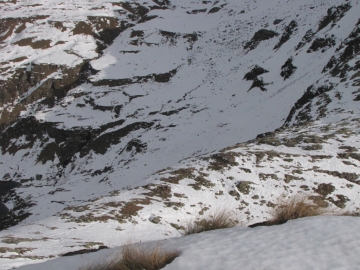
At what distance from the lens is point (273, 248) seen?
154 inches

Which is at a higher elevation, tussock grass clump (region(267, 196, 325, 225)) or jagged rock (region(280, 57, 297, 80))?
jagged rock (region(280, 57, 297, 80))

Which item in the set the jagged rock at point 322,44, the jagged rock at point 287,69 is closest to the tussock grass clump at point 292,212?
the jagged rock at point 287,69

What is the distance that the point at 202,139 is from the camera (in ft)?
112

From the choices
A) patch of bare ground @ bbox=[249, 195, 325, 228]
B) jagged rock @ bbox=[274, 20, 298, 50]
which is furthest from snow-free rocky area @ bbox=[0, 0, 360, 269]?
patch of bare ground @ bbox=[249, 195, 325, 228]

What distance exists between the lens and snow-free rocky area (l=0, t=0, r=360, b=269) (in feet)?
33.1

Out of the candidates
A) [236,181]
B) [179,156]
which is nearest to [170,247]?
[236,181]

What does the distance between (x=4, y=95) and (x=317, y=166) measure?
5120 cm

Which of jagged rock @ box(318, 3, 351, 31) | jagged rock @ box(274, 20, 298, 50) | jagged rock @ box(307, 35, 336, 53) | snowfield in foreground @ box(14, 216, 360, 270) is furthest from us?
jagged rock @ box(274, 20, 298, 50)

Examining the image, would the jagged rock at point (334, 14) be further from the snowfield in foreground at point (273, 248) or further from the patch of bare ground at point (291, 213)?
the snowfield in foreground at point (273, 248)

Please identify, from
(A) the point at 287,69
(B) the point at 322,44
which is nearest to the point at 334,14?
(B) the point at 322,44

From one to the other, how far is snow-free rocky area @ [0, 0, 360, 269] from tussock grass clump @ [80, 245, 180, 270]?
0.17 meters

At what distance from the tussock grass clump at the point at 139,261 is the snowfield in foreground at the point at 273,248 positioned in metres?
0.13

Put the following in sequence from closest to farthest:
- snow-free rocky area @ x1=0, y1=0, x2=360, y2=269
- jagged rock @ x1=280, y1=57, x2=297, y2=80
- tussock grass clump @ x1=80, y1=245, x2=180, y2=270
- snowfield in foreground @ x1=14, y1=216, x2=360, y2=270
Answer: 1. snowfield in foreground @ x1=14, y1=216, x2=360, y2=270
2. tussock grass clump @ x1=80, y1=245, x2=180, y2=270
3. snow-free rocky area @ x1=0, y1=0, x2=360, y2=269
4. jagged rock @ x1=280, y1=57, x2=297, y2=80

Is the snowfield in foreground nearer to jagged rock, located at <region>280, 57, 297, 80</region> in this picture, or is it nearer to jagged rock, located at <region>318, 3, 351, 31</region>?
jagged rock, located at <region>280, 57, 297, 80</region>
